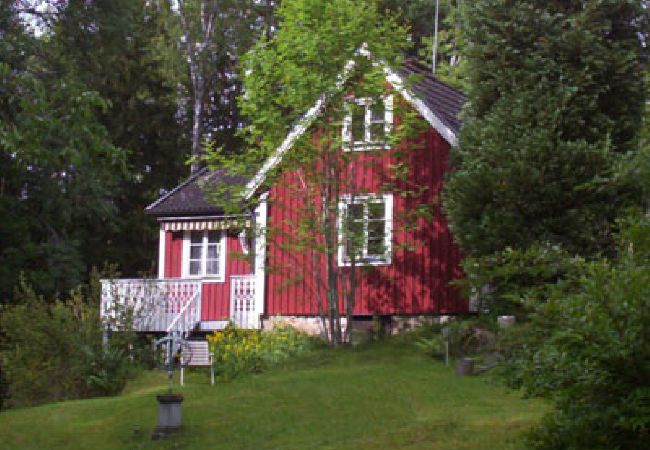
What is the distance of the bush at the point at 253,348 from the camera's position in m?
21.3

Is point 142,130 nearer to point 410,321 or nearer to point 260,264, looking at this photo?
point 260,264

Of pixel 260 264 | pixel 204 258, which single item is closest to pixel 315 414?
pixel 260 264

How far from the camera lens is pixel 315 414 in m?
16.0

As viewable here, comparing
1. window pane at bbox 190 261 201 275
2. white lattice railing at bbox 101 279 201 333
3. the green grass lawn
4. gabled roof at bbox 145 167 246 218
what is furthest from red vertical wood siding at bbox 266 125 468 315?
window pane at bbox 190 261 201 275

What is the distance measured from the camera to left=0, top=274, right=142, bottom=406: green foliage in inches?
836

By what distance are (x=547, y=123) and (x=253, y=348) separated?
7568mm

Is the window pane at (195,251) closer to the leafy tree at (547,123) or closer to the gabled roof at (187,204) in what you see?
the gabled roof at (187,204)

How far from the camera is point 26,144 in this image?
10.4m

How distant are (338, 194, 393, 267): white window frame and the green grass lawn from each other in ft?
11.3

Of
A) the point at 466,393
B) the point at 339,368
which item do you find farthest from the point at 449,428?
the point at 339,368

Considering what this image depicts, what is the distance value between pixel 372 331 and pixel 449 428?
10213 mm

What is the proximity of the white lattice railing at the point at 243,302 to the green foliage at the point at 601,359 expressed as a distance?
54.5 feet

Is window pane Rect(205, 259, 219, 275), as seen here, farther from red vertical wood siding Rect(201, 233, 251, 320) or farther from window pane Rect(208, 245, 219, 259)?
red vertical wood siding Rect(201, 233, 251, 320)

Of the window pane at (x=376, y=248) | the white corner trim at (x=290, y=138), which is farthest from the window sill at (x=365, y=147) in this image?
the window pane at (x=376, y=248)
